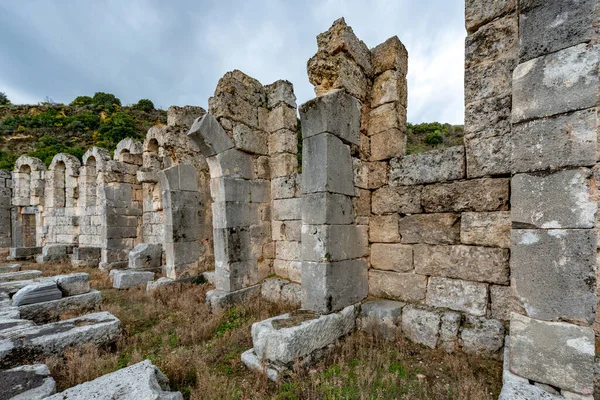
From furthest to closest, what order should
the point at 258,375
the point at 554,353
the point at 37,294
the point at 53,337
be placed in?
the point at 37,294
the point at 53,337
the point at 258,375
the point at 554,353

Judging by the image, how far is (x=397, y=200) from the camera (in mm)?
3900

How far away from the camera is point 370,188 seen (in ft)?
13.8

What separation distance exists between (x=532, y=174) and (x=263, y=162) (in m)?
4.37

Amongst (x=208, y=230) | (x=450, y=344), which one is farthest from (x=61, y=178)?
(x=450, y=344)

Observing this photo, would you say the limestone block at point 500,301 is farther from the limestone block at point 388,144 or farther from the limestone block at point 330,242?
the limestone block at point 388,144

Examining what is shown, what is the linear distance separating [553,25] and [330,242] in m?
2.89

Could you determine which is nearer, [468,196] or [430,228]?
[468,196]

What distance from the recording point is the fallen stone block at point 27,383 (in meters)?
2.25

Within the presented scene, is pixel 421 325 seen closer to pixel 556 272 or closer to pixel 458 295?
pixel 458 295

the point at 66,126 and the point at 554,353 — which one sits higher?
the point at 66,126

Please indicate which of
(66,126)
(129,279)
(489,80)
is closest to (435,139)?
(489,80)

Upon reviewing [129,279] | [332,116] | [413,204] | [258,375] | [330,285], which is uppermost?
[332,116]

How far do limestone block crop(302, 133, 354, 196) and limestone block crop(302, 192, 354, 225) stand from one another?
81 millimetres

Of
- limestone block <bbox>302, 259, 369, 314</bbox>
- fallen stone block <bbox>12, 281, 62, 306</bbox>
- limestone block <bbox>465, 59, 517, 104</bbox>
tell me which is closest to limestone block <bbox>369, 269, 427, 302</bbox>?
limestone block <bbox>302, 259, 369, 314</bbox>
